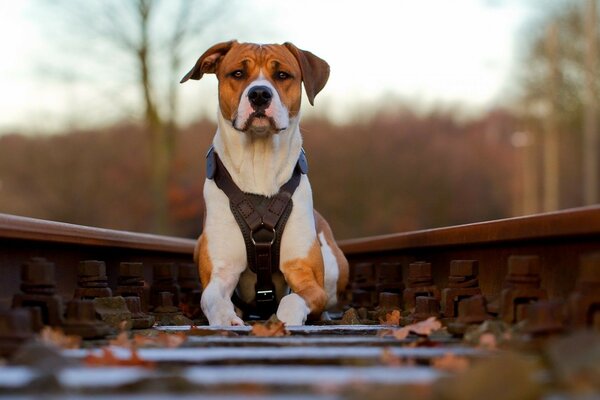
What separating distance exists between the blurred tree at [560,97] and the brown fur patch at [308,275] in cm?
3014

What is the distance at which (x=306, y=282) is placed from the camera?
589cm

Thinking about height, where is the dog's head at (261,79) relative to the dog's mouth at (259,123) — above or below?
above

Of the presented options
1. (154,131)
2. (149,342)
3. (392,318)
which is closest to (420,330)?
(149,342)

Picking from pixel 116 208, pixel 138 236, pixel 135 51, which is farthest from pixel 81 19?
pixel 138 236

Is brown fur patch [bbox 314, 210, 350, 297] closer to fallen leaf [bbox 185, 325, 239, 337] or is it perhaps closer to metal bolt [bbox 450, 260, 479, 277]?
metal bolt [bbox 450, 260, 479, 277]

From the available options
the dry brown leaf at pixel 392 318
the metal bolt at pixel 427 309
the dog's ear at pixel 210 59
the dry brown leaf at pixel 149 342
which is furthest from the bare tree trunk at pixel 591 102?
the dry brown leaf at pixel 149 342

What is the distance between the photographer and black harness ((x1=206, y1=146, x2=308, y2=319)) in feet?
19.0

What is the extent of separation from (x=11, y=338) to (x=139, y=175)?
3422 centimetres

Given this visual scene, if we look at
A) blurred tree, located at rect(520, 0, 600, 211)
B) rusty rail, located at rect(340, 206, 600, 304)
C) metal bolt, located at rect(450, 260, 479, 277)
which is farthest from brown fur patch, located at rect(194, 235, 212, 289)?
blurred tree, located at rect(520, 0, 600, 211)

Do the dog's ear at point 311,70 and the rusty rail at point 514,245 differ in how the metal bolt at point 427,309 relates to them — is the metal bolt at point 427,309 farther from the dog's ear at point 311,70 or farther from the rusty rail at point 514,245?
the dog's ear at point 311,70

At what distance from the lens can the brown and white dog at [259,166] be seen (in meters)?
5.75

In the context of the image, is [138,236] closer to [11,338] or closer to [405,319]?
[405,319]

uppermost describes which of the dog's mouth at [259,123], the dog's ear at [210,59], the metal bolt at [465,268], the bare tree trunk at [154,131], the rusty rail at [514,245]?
the bare tree trunk at [154,131]

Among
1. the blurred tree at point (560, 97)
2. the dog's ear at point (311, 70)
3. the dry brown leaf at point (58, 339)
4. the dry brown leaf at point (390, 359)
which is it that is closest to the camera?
the dry brown leaf at point (390, 359)
